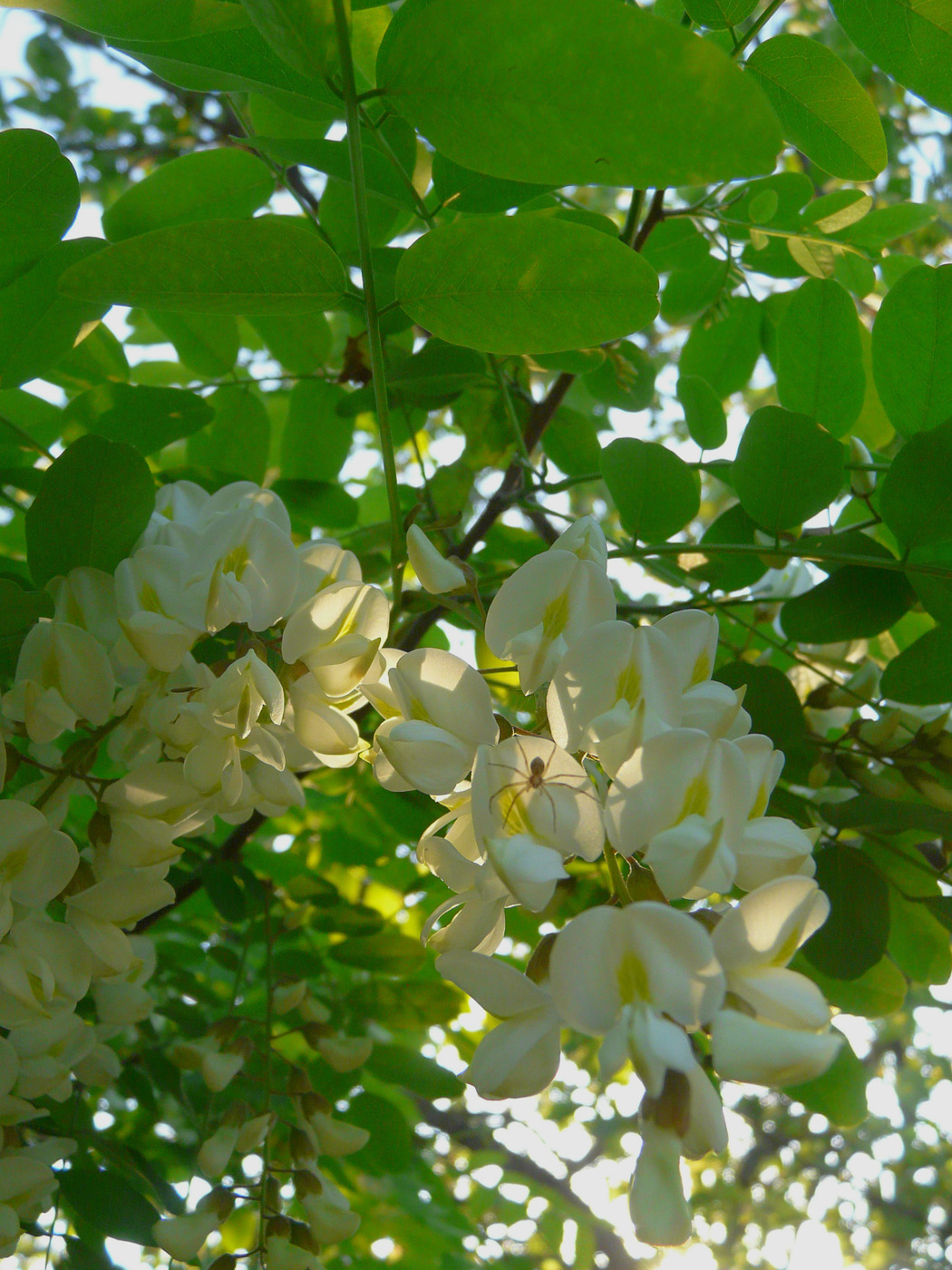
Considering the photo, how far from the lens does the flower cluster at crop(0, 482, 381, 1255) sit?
0.61 m

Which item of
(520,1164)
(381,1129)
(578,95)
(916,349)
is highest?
(578,95)

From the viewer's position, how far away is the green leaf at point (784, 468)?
76cm

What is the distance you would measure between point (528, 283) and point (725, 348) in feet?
2.30

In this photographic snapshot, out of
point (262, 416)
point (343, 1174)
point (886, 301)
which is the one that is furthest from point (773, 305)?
point (343, 1174)

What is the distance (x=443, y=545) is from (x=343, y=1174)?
74cm

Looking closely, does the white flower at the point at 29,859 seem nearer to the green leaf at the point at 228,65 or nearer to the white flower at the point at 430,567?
the white flower at the point at 430,567

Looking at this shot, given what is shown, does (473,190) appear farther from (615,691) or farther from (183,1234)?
(183,1234)

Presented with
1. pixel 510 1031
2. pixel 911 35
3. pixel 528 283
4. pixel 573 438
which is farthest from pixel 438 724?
pixel 573 438

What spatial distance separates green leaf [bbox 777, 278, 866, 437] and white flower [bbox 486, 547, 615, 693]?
39cm

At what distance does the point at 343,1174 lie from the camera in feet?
3.91

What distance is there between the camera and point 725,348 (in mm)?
1243

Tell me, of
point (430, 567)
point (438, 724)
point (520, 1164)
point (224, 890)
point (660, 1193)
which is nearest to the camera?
point (660, 1193)

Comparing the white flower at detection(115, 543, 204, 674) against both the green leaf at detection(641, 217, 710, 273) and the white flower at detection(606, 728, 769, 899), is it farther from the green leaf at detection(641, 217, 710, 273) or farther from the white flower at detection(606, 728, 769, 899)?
the green leaf at detection(641, 217, 710, 273)

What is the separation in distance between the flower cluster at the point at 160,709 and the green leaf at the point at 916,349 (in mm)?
429
